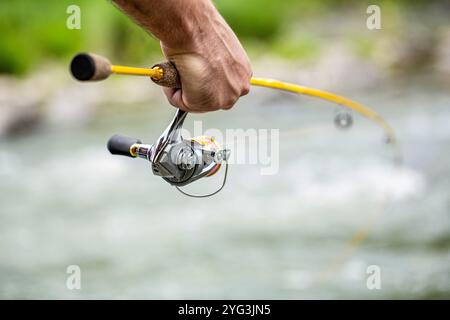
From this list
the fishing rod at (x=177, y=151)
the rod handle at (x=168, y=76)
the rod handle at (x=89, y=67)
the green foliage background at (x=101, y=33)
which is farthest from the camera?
the green foliage background at (x=101, y=33)

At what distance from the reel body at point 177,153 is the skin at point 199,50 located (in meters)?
0.12

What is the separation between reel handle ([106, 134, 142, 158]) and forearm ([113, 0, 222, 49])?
269 mm

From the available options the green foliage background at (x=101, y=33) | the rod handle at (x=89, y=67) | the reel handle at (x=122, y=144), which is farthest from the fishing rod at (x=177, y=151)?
the green foliage background at (x=101, y=33)

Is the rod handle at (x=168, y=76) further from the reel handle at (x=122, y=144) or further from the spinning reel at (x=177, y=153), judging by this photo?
the reel handle at (x=122, y=144)

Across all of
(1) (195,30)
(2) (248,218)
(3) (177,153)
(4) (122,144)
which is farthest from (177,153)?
(2) (248,218)

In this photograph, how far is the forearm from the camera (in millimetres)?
872

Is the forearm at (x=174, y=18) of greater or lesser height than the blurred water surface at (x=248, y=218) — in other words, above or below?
below

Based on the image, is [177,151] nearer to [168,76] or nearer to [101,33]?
[168,76]

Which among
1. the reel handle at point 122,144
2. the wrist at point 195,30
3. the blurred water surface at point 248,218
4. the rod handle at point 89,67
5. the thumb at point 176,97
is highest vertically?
the blurred water surface at point 248,218

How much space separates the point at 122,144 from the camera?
1167mm

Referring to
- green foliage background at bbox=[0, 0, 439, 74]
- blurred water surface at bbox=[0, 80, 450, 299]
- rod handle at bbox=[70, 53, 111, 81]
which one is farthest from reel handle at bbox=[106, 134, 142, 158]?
green foliage background at bbox=[0, 0, 439, 74]

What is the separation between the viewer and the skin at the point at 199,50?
0.89 metres

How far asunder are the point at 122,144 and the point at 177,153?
0.39 ft
